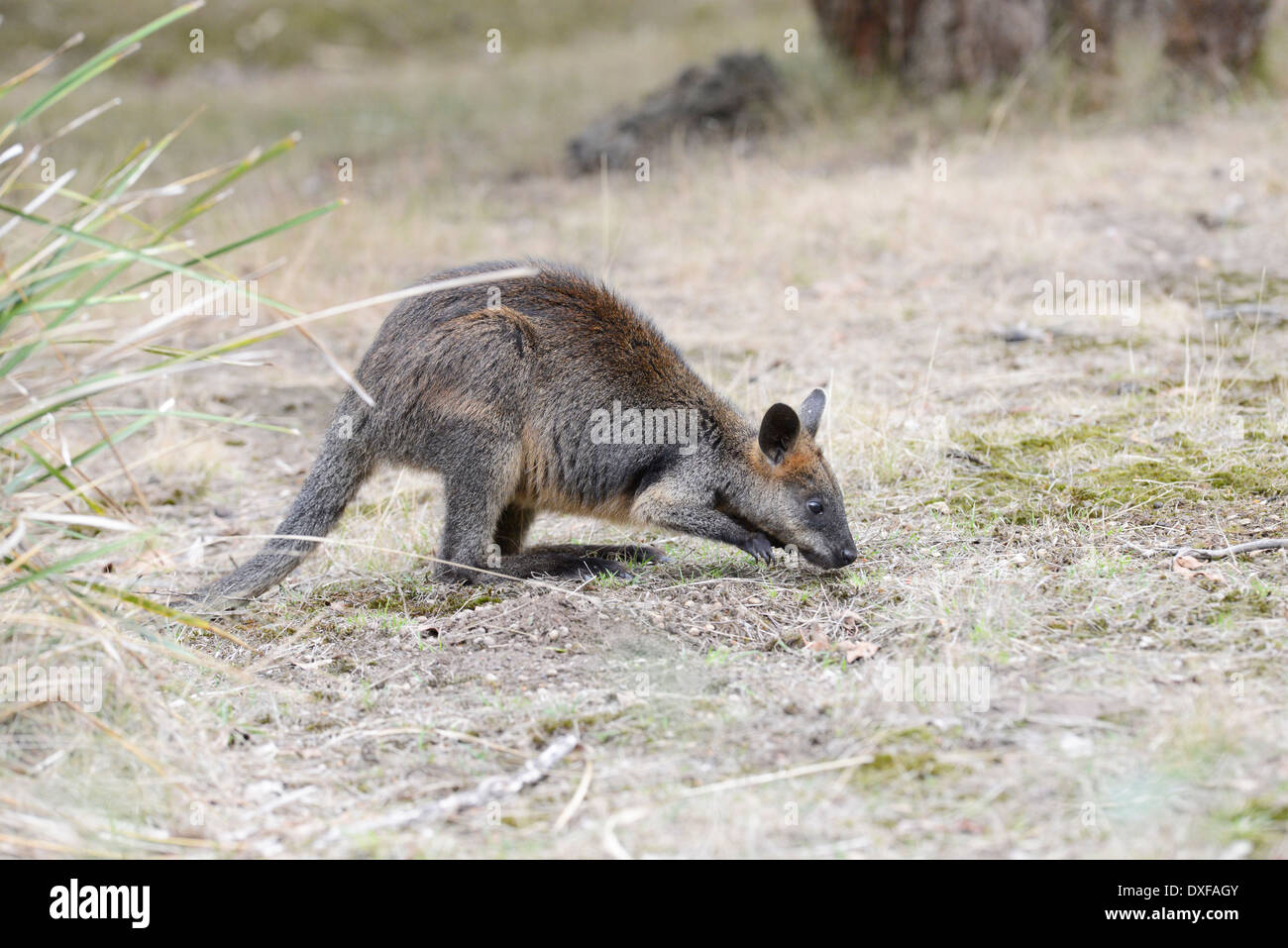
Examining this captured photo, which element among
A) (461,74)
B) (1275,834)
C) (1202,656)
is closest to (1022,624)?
(1202,656)

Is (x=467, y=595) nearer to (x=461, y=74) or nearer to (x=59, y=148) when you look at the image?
(x=59, y=148)

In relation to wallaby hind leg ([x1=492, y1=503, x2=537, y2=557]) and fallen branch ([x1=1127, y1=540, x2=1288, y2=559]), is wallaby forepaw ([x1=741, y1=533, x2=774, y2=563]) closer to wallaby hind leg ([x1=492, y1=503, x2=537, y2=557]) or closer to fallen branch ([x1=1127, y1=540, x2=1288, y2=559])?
wallaby hind leg ([x1=492, y1=503, x2=537, y2=557])

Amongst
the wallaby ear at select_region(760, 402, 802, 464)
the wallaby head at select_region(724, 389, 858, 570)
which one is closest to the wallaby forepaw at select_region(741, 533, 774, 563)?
the wallaby head at select_region(724, 389, 858, 570)

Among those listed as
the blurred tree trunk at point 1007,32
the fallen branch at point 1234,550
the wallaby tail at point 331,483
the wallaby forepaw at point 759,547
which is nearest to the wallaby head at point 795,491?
the wallaby forepaw at point 759,547

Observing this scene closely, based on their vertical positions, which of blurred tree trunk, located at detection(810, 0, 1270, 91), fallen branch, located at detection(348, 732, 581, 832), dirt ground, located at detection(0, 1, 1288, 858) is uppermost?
blurred tree trunk, located at detection(810, 0, 1270, 91)

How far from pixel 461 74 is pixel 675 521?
15586 millimetres

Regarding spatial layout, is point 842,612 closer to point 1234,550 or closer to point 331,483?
point 1234,550

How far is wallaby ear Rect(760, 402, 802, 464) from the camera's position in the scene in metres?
4.81

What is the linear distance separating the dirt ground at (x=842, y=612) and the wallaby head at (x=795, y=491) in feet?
0.52

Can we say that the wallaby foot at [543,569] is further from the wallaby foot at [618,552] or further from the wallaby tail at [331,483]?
the wallaby tail at [331,483]

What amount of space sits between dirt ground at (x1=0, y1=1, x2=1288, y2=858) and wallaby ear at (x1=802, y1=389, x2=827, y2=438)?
47cm

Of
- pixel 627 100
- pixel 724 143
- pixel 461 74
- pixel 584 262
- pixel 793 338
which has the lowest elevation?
pixel 793 338

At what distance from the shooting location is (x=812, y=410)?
16.9ft

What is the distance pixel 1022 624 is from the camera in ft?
12.9
